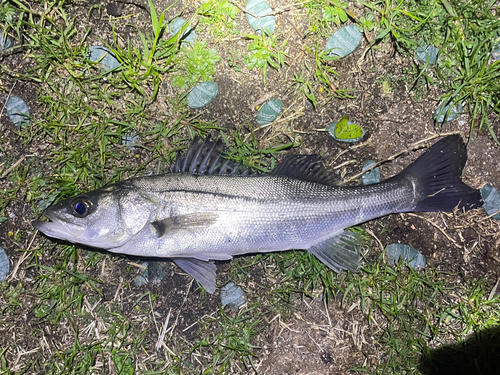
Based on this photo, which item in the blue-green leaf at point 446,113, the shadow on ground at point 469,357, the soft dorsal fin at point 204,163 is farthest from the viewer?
the blue-green leaf at point 446,113

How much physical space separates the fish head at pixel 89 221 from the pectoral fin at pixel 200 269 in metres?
0.55

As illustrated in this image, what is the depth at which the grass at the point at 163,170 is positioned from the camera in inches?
126

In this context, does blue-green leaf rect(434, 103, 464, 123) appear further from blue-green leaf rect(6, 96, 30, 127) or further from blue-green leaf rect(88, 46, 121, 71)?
blue-green leaf rect(6, 96, 30, 127)

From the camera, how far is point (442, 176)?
3.05 m

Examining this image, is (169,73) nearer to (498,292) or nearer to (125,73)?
(125,73)

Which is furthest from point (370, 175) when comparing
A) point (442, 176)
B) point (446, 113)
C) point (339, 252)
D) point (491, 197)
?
point (491, 197)

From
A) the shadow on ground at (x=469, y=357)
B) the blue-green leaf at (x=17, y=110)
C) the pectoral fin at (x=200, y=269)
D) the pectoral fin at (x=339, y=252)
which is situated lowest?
the shadow on ground at (x=469, y=357)

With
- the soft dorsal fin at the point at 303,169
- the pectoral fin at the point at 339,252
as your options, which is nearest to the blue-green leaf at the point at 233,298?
the pectoral fin at the point at 339,252

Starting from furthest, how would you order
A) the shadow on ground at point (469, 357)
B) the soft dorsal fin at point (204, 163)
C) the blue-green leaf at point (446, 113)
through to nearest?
1. the blue-green leaf at point (446, 113)
2. the shadow on ground at point (469, 357)
3. the soft dorsal fin at point (204, 163)

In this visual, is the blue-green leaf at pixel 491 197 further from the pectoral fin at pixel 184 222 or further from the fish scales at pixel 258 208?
the pectoral fin at pixel 184 222

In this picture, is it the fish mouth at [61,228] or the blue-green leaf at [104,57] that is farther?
the blue-green leaf at [104,57]

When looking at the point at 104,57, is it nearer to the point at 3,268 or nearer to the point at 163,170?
the point at 163,170

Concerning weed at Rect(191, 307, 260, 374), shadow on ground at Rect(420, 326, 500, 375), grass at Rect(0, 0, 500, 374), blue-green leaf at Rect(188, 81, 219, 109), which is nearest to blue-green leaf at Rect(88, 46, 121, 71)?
grass at Rect(0, 0, 500, 374)

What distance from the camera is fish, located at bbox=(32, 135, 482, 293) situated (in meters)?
2.83
